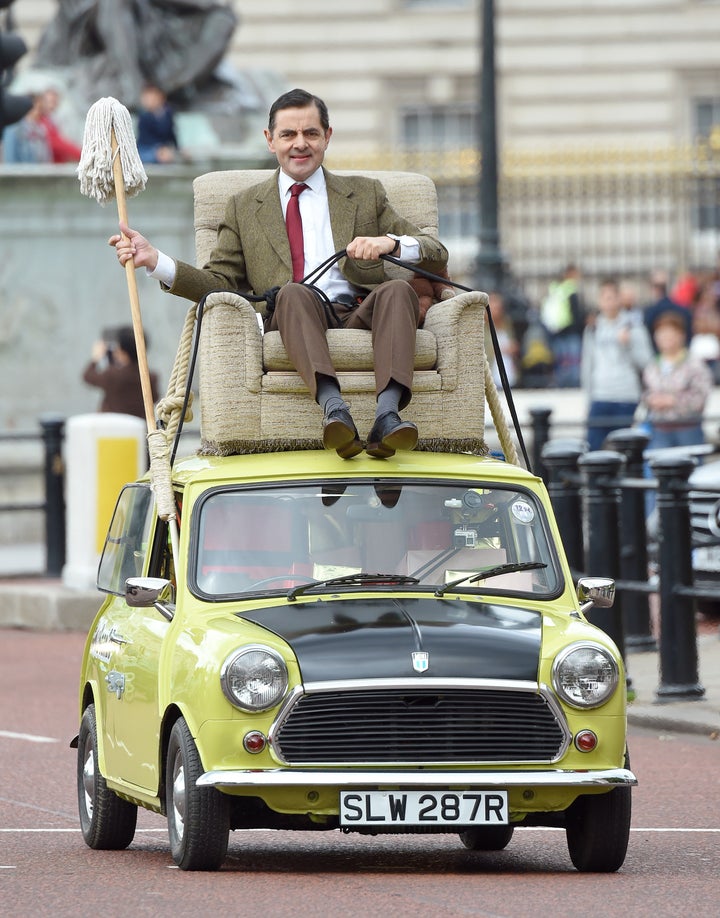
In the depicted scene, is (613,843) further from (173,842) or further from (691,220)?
(691,220)

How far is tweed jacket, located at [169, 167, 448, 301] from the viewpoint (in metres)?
Answer: 9.27

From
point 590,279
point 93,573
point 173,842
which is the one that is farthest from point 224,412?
point 590,279

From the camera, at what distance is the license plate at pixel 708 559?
624 inches

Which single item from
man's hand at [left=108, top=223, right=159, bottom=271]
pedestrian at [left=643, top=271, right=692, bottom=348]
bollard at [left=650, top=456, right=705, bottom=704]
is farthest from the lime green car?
pedestrian at [left=643, top=271, right=692, bottom=348]

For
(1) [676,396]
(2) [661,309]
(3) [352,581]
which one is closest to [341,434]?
(3) [352,581]

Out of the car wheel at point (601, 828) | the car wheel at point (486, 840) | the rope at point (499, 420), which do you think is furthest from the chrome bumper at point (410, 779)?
the rope at point (499, 420)

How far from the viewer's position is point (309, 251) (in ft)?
30.6

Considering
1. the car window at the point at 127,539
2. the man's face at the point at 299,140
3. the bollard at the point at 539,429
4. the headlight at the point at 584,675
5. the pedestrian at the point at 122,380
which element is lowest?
the headlight at the point at 584,675

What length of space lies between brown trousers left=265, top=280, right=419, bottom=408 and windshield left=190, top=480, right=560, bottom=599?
1.48 ft

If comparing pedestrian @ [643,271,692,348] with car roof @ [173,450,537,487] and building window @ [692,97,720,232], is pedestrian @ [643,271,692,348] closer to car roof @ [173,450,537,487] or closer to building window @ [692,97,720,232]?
building window @ [692,97,720,232]

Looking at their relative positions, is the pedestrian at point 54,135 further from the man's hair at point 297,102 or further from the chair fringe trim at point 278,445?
the chair fringe trim at point 278,445

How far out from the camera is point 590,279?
3972cm

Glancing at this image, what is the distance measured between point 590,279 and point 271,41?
879 cm

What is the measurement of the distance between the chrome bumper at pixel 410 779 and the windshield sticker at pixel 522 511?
42.1 inches
